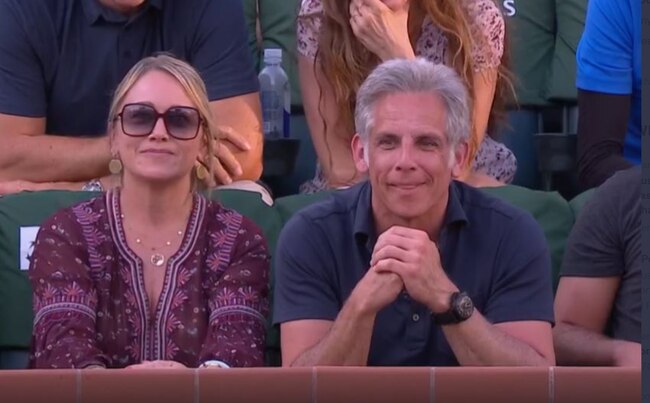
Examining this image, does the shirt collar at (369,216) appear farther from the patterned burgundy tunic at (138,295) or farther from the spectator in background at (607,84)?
the spectator in background at (607,84)

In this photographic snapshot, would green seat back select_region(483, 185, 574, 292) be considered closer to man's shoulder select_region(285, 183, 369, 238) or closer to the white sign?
man's shoulder select_region(285, 183, 369, 238)

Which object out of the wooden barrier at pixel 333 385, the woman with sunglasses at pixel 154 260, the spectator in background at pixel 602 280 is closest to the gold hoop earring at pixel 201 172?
the woman with sunglasses at pixel 154 260

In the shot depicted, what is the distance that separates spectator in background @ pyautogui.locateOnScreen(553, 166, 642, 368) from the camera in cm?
359

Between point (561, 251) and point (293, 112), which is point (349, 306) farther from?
point (293, 112)

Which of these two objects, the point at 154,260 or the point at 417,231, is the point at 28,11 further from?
the point at 417,231

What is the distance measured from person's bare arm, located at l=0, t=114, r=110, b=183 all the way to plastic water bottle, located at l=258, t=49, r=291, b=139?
0.79 meters

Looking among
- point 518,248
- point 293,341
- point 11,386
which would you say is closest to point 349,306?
point 293,341

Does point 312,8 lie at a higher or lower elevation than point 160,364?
higher

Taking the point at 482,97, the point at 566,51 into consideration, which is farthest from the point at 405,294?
the point at 566,51

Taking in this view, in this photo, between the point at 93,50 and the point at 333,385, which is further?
the point at 93,50

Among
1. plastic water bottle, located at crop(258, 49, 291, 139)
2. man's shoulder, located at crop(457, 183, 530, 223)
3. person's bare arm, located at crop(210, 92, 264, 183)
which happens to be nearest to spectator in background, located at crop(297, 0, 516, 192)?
person's bare arm, located at crop(210, 92, 264, 183)

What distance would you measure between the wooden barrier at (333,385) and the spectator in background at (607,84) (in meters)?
2.32

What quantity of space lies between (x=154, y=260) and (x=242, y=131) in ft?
2.59

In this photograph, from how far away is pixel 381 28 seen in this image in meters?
4.13
